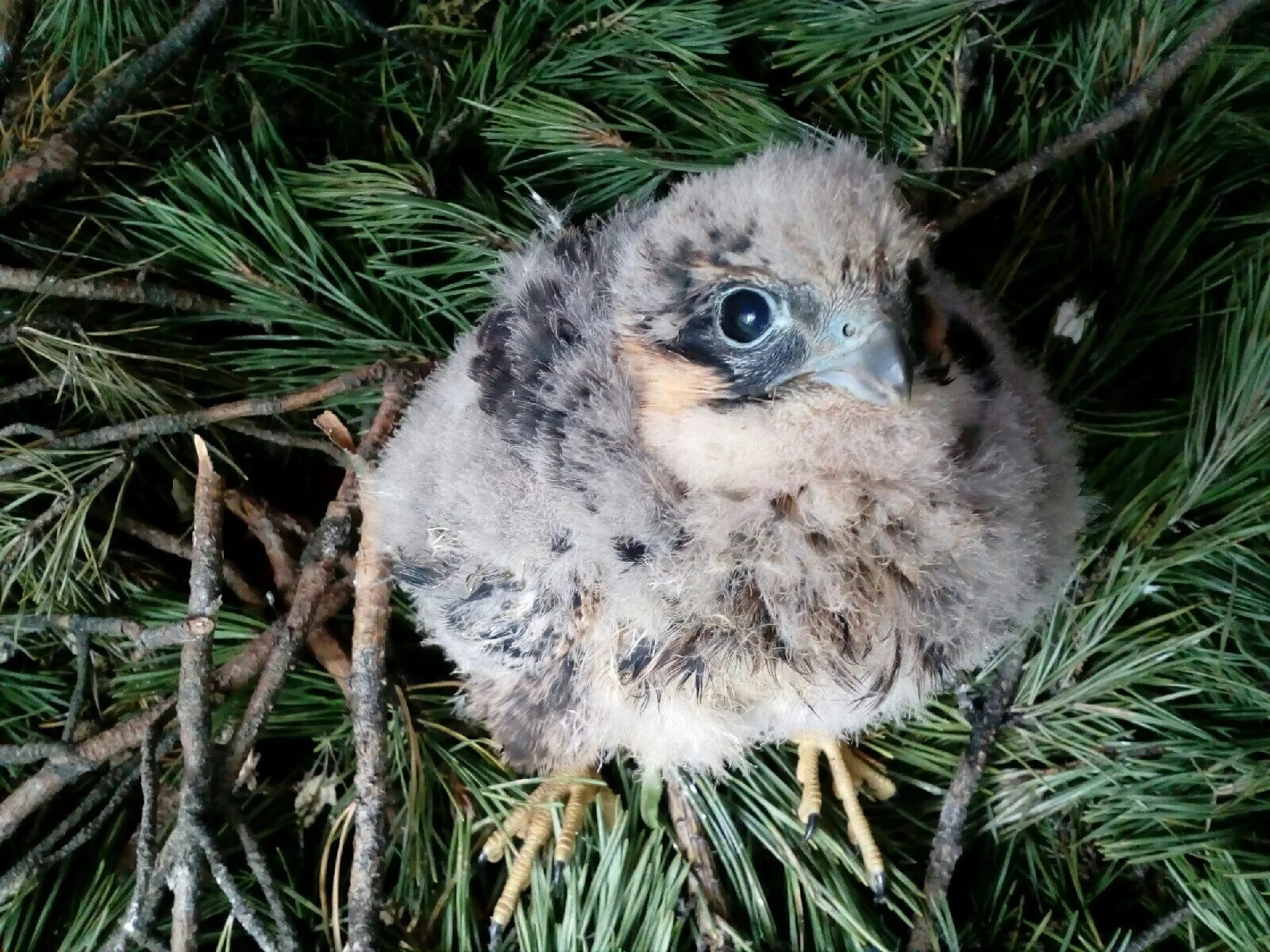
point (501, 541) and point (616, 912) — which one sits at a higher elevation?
point (501, 541)

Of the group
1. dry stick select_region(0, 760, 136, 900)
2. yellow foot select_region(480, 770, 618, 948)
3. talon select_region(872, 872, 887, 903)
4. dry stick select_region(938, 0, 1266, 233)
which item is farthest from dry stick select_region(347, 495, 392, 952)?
dry stick select_region(938, 0, 1266, 233)

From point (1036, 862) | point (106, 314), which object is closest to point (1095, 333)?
point (1036, 862)

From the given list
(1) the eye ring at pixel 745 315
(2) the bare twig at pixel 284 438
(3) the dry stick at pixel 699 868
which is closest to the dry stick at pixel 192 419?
(2) the bare twig at pixel 284 438

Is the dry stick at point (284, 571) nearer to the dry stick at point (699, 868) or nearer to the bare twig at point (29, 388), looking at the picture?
the bare twig at point (29, 388)

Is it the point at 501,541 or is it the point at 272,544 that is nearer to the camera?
the point at 501,541

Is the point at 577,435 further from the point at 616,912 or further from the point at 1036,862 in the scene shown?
the point at 1036,862

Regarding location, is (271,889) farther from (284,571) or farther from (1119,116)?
(1119,116)

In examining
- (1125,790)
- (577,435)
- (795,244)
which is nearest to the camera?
(795,244)
